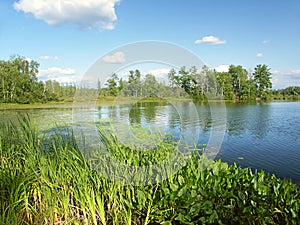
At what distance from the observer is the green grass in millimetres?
1718

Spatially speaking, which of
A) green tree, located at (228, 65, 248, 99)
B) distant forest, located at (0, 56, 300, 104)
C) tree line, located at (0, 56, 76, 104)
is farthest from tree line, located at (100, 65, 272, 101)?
green tree, located at (228, 65, 248, 99)

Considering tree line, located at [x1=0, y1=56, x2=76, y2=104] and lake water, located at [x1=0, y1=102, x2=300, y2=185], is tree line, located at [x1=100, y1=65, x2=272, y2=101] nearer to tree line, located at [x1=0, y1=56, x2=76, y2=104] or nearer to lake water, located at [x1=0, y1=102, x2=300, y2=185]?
lake water, located at [x1=0, y1=102, x2=300, y2=185]

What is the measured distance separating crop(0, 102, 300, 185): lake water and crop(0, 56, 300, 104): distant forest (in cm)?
21

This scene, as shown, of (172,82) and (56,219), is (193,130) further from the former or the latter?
(56,219)

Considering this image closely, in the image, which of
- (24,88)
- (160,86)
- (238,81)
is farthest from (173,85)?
(238,81)

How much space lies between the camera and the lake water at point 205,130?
3.01m

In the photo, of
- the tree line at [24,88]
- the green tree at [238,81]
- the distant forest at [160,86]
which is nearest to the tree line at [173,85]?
the distant forest at [160,86]

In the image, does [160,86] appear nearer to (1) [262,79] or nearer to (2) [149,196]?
(2) [149,196]

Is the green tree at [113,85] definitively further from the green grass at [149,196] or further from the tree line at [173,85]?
the green grass at [149,196]

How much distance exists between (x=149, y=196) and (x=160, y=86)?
4.25 ft

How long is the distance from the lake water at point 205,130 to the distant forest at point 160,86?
0.21 m

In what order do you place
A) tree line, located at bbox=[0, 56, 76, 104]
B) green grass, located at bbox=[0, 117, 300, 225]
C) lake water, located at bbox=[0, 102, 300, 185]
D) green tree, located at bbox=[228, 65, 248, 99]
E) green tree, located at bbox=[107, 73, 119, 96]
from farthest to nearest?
green tree, located at bbox=[228, 65, 248, 99], tree line, located at bbox=[0, 56, 76, 104], lake water, located at bbox=[0, 102, 300, 185], green tree, located at bbox=[107, 73, 119, 96], green grass, located at bbox=[0, 117, 300, 225]

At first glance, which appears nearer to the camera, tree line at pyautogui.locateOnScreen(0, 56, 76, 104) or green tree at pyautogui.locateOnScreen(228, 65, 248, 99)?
tree line at pyautogui.locateOnScreen(0, 56, 76, 104)

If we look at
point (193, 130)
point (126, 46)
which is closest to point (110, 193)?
point (126, 46)
